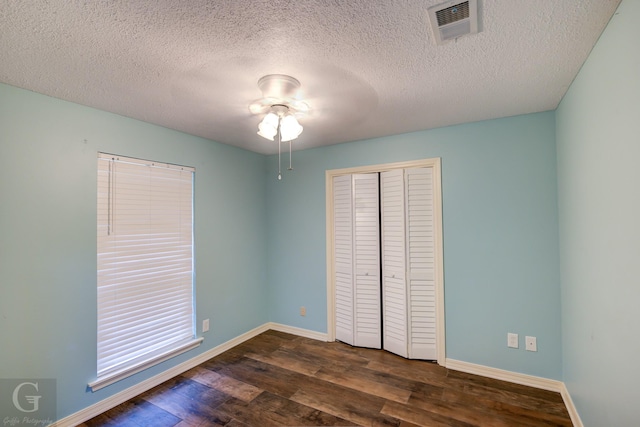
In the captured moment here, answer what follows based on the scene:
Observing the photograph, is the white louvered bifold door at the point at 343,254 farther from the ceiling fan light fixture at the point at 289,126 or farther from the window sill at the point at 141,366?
the window sill at the point at 141,366

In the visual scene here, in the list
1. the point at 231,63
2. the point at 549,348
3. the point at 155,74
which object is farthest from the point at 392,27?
the point at 549,348

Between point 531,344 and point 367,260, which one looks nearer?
point 531,344

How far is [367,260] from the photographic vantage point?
316cm

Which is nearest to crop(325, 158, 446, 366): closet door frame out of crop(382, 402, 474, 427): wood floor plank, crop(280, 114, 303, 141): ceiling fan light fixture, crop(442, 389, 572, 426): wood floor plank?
crop(442, 389, 572, 426): wood floor plank

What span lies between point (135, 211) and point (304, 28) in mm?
2082

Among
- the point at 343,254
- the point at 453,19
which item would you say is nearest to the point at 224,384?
the point at 343,254

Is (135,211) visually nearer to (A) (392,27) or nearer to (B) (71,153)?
(B) (71,153)

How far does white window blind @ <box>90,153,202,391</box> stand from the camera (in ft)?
7.23

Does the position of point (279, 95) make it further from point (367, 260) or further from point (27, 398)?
point (27, 398)

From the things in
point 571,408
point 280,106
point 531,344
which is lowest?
point 571,408

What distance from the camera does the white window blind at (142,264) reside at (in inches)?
86.8

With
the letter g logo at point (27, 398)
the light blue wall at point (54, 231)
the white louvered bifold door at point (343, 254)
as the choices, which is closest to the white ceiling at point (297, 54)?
the light blue wall at point (54, 231)

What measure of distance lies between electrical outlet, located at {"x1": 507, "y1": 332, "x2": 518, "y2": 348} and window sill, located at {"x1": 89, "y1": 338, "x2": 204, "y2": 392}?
2940mm

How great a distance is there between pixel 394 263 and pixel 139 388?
2.61 m
